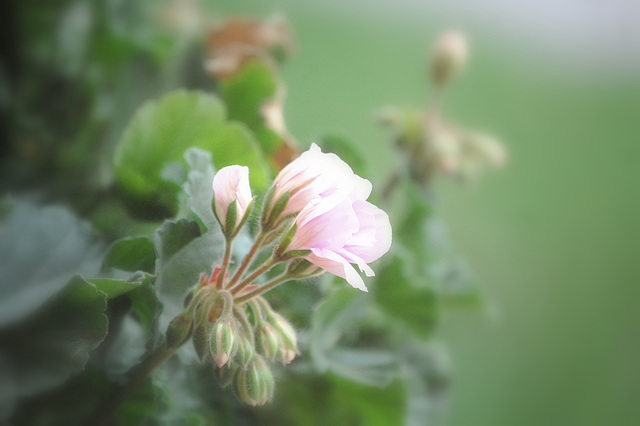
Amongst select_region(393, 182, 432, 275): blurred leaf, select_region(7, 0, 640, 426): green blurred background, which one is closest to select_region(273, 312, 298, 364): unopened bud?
select_region(393, 182, 432, 275): blurred leaf

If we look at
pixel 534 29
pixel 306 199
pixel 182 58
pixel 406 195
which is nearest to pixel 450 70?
pixel 406 195

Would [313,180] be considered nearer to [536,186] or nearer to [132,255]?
[132,255]

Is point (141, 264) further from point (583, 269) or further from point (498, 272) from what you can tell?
point (583, 269)

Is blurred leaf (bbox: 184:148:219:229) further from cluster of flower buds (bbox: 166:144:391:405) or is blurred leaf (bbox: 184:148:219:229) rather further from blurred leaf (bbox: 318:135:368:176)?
blurred leaf (bbox: 318:135:368:176)

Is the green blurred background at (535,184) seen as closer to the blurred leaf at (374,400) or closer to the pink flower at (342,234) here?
the blurred leaf at (374,400)

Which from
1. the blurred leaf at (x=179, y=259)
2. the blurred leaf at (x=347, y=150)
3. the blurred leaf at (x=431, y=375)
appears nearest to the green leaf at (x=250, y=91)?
the blurred leaf at (x=347, y=150)

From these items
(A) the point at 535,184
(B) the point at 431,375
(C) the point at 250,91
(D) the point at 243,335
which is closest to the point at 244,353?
(D) the point at 243,335
